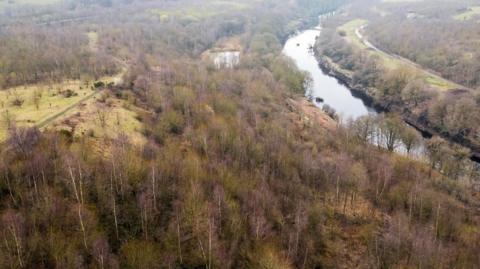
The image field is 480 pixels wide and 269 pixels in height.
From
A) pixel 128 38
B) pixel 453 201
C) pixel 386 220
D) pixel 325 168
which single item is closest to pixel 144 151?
pixel 325 168

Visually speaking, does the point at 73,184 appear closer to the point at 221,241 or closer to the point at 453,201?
the point at 221,241

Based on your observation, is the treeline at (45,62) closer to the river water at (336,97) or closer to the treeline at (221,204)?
the treeline at (221,204)

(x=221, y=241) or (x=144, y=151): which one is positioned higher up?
(x=144, y=151)

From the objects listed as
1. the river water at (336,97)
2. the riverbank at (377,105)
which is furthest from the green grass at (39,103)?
the riverbank at (377,105)

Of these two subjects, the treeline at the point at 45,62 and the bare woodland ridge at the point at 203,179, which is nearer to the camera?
the bare woodland ridge at the point at 203,179

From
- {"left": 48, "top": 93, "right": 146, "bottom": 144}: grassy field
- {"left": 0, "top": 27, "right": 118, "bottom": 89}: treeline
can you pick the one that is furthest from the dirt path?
{"left": 0, "top": 27, "right": 118, "bottom": 89}: treeline
